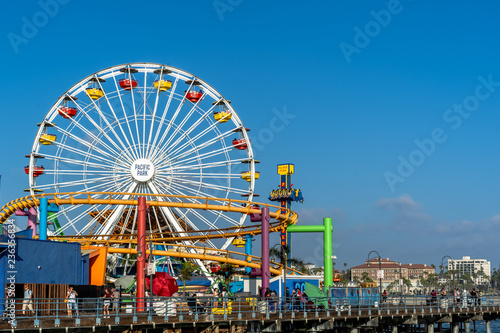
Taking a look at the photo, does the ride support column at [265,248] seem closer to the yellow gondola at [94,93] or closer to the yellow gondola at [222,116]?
the yellow gondola at [222,116]

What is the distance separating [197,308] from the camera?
3897 centimetres

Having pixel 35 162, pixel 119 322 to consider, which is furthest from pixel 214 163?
pixel 119 322

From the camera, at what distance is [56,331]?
28953mm

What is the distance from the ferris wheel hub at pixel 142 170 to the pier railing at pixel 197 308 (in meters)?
19.2

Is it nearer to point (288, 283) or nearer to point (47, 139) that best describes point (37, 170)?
point (47, 139)

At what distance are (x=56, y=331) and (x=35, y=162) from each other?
36530mm

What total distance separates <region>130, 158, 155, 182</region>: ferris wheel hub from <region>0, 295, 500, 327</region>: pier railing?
1925cm

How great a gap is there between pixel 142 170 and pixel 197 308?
25261 mm

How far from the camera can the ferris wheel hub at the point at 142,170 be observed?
61.9 m

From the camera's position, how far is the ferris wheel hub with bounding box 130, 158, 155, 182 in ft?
203

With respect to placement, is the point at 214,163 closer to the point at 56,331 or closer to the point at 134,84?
the point at 134,84

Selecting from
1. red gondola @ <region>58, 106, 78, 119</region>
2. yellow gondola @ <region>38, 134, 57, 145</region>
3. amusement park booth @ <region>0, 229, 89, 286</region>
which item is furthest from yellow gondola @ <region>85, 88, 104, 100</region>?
amusement park booth @ <region>0, 229, 89, 286</region>

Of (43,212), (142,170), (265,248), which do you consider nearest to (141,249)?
(265,248)

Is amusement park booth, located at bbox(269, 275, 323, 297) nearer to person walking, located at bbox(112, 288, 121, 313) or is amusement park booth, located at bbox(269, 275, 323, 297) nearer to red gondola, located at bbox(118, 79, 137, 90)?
person walking, located at bbox(112, 288, 121, 313)
